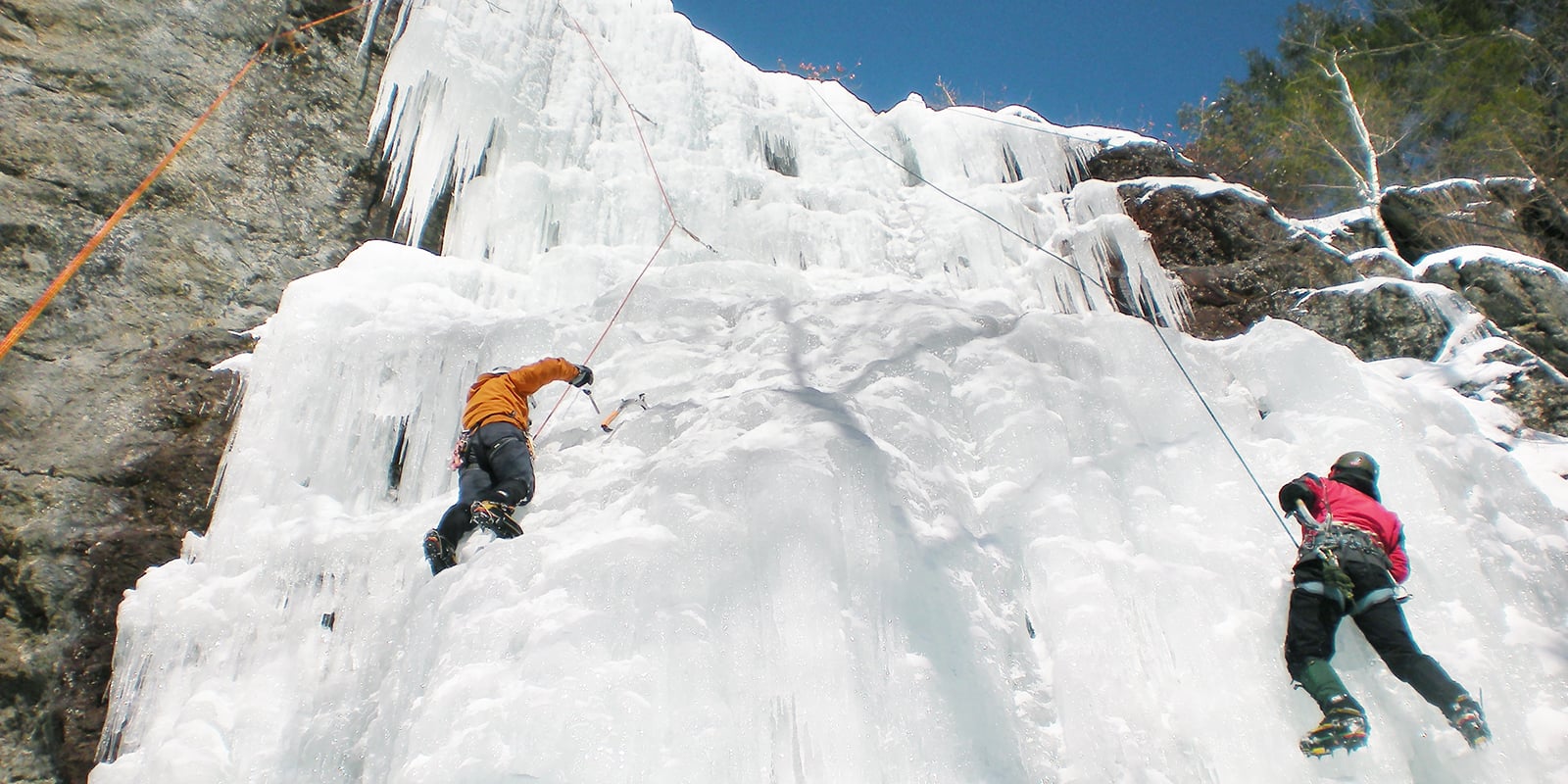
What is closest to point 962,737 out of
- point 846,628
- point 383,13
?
point 846,628

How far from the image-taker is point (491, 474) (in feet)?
11.4

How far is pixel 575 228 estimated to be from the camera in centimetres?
560

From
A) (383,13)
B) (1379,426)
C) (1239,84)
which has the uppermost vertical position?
(1239,84)

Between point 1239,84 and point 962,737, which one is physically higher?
point 1239,84

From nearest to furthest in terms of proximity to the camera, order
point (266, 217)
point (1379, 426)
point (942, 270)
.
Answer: point (1379, 426), point (266, 217), point (942, 270)

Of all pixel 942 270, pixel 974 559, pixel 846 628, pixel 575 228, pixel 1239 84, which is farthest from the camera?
pixel 1239 84

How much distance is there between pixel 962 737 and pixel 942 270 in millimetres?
4049

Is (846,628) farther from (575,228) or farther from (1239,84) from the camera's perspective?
(1239,84)

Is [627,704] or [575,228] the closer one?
[627,704]

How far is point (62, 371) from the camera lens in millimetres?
3805

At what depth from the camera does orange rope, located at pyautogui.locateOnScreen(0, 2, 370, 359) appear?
3747mm

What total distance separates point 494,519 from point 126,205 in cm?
273

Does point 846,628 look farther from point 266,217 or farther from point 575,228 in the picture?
point 266,217

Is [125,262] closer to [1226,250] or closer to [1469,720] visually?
[1469,720]
